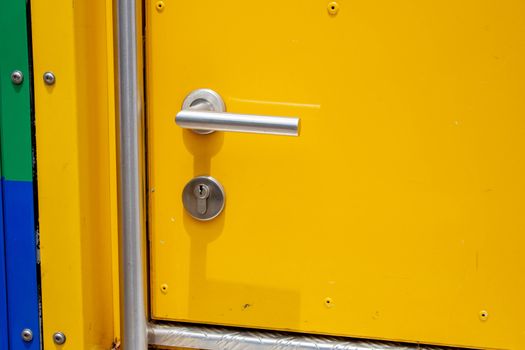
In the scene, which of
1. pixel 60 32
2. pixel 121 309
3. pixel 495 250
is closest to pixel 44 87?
pixel 60 32

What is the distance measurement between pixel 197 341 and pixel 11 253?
0.39 m

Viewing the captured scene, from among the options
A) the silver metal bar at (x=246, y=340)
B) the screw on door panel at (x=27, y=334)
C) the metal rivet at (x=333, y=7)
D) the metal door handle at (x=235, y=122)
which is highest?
the metal rivet at (x=333, y=7)

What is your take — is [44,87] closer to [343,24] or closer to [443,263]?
[343,24]

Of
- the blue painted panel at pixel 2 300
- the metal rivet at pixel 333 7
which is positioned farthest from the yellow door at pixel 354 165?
the blue painted panel at pixel 2 300

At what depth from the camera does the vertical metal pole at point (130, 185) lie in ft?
3.04

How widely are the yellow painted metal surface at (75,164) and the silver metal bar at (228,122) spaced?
202 mm

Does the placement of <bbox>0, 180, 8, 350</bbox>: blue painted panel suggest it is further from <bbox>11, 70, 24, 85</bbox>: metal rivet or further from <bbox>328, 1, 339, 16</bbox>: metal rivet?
<bbox>328, 1, 339, 16</bbox>: metal rivet

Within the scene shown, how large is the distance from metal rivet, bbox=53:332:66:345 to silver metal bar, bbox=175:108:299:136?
0.47 m

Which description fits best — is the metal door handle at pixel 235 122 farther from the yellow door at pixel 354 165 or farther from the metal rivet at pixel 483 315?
the metal rivet at pixel 483 315

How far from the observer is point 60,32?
0.95 m

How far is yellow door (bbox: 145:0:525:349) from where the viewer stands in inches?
37.1

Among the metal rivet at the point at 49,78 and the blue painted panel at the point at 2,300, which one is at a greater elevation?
the metal rivet at the point at 49,78

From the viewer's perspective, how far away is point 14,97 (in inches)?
38.2

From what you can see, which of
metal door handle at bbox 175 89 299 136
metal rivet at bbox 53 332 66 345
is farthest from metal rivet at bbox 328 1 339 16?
metal rivet at bbox 53 332 66 345
